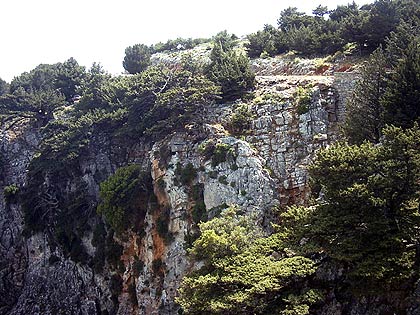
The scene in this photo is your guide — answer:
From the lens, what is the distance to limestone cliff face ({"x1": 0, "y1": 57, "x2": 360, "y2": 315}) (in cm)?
2480

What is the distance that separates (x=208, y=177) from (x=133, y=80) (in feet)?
47.0

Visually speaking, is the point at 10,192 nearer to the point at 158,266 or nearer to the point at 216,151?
the point at 158,266

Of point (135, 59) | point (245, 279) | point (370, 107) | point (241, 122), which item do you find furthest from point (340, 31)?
point (135, 59)

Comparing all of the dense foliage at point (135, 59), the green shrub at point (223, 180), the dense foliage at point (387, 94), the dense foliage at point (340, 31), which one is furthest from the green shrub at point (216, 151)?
the dense foliage at point (135, 59)

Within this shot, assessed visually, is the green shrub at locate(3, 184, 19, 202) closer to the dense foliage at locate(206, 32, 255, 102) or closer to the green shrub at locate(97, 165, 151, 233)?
the green shrub at locate(97, 165, 151, 233)

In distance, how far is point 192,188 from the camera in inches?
1056

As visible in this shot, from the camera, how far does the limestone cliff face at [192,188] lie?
2480 cm

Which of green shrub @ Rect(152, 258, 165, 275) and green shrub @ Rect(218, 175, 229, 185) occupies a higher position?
green shrub @ Rect(218, 175, 229, 185)

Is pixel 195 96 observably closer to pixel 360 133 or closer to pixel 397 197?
pixel 360 133

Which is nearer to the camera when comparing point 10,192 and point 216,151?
point 216,151

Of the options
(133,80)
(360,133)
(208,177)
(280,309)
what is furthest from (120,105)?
(280,309)

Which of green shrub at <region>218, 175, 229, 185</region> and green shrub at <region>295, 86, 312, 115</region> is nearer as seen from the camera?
green shrub at <region>218, 175, 229, 185</region>

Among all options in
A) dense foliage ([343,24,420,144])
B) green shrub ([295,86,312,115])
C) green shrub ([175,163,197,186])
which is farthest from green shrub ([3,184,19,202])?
dense foliage ([343,24,420,144])

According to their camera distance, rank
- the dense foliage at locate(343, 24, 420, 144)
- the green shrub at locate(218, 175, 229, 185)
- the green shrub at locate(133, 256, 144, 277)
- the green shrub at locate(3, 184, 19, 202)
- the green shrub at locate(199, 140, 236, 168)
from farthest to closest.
Answer: the green shrub at locate(3, 184, 19, 202)
the green shrub at locate(133, 256, 144, 277)
the green shrub at locate(199, 140, 236, 168)
the green shrub at locate(218, 175, 229, 185)
the dense foliage at locate(343, 24, 420, 144)
